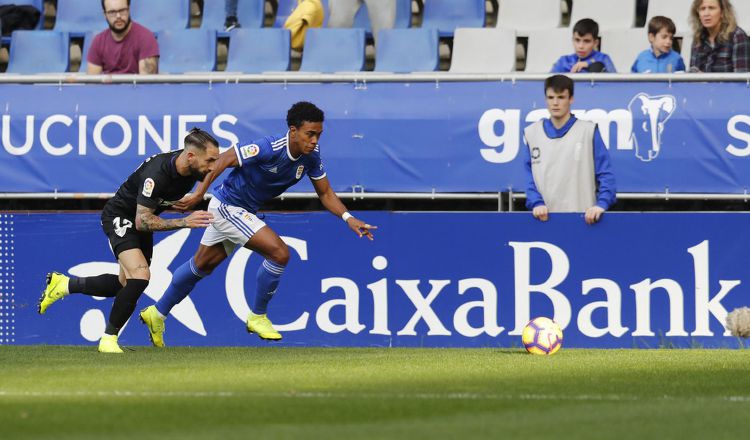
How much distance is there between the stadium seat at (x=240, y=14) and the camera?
17188 mm

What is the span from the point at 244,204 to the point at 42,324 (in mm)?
2180

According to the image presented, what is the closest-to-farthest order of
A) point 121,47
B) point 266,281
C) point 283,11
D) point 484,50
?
point 266,281 → point 121,47 → point 484,50 → point 283,11

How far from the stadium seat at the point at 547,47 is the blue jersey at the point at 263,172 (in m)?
4.55

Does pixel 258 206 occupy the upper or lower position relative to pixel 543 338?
upper

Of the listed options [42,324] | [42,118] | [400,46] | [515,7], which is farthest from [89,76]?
[515,7]

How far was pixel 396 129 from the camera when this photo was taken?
42.8 feet

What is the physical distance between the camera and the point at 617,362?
9.91 metres

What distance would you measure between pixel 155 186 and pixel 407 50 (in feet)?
18.5

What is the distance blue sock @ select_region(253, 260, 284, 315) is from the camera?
11.4 metres

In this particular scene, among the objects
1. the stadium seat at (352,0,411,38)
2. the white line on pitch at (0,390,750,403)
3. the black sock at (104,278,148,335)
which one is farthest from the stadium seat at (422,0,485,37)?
the white line on pitch at (0,390,750,403)

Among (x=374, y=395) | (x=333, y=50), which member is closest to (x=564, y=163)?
(x=333, y=50)

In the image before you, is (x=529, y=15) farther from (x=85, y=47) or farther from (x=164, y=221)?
(x=164, y=221)

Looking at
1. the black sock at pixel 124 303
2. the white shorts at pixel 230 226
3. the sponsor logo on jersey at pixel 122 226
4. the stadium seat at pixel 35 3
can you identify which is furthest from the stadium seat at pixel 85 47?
the black sock at pixel 124 303

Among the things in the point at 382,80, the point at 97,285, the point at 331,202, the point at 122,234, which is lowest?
the point at 97,285
